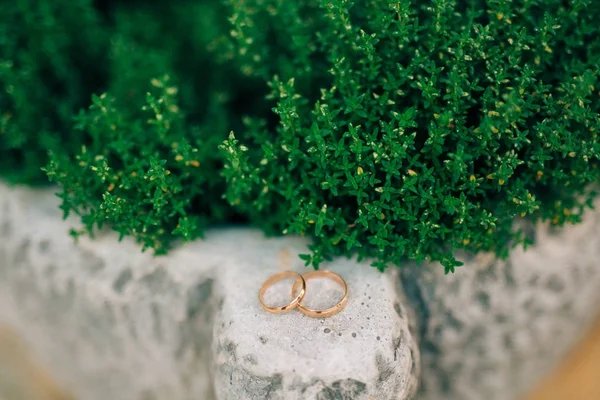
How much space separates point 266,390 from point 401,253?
906 mm

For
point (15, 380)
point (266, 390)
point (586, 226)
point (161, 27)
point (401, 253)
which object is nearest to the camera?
point (266, 390)

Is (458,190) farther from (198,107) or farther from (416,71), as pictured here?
(198,107)

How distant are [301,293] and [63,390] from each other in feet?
6.41

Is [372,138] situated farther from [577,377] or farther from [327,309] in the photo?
[577,377]

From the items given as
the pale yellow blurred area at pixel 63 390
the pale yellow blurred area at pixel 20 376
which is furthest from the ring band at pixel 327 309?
the pale yellow blurred area at pixel 20 376

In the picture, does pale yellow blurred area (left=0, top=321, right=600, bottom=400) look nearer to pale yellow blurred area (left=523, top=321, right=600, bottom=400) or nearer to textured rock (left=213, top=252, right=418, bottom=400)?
pale yellow blurred area (left=523, top=321, right=600, bottom=400)

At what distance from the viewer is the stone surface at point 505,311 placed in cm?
303

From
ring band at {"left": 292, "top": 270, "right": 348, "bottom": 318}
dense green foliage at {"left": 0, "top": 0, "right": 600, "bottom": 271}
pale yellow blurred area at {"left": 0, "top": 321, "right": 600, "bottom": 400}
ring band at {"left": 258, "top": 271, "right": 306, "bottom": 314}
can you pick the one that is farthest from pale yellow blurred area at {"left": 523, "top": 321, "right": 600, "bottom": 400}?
ring band at {"left": 258, "top": 271, "right": 306, "bottom": 314}

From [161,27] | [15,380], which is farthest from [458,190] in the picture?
[15,380]

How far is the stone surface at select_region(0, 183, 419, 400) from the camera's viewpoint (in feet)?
8.20

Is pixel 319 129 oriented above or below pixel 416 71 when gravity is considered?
below

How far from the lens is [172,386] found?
3203 millimetres

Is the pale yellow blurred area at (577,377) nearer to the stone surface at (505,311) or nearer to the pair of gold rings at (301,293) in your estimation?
the stone surface at (505,311)

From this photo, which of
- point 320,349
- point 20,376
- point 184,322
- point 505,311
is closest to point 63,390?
point 20,376
